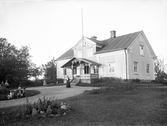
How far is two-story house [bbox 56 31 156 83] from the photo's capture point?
23.0 meters

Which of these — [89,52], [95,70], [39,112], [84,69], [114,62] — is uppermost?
[89,52]

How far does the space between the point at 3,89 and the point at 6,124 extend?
8.85 m

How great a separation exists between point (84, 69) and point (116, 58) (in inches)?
241

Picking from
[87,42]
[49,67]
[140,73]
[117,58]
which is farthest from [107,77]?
[49,67]

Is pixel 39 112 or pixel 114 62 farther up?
pixel 114 62

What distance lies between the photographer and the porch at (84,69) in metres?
23.4

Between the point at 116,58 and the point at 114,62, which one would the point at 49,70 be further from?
the point at 116,58

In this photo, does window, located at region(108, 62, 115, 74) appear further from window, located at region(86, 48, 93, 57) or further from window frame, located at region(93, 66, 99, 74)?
window, located at region(86, 48, 93, 57)

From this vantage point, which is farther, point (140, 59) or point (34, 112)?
point (140, 59)

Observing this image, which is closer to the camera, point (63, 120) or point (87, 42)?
point (63, 120)

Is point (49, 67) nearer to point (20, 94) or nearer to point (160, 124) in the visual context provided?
point (20, 94)

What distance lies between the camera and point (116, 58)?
23.5 metres

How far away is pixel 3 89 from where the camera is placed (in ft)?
41.8

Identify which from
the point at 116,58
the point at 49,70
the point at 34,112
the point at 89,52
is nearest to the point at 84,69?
the point at 89,52
